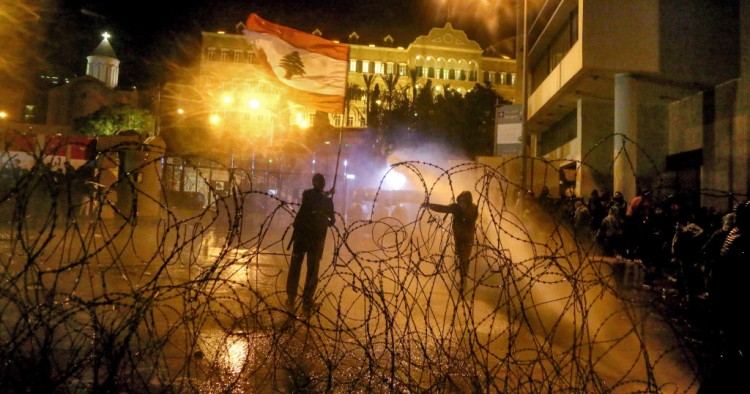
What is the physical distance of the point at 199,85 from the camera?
61625 mm

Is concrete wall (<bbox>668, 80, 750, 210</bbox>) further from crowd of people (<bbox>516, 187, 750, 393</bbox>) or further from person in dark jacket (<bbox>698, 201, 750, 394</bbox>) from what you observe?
person in dark jacket (<bbox>698, 201, 750, 394</bbox>)

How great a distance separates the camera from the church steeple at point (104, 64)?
65438 millimetres

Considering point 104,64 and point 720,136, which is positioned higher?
point 104,64

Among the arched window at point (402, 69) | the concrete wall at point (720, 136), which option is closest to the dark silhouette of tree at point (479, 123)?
the arched window at point (402, 69)

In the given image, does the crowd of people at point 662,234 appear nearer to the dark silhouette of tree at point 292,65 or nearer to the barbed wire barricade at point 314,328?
the barbed wire barricade at point 314,328

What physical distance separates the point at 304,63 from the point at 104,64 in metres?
65.4

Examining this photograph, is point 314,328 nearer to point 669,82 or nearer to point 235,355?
point 235,355

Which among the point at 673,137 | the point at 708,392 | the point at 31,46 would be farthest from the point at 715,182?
the point at 31,46

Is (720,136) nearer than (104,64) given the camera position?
Yes

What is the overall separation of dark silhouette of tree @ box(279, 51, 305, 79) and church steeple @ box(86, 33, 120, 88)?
62.2 meters

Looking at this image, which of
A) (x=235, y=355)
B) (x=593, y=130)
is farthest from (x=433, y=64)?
(x=235, y=355)

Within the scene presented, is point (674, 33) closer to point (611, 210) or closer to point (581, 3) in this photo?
point (581, 3)

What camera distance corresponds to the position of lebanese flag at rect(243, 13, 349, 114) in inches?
438

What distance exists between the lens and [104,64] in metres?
65.9
